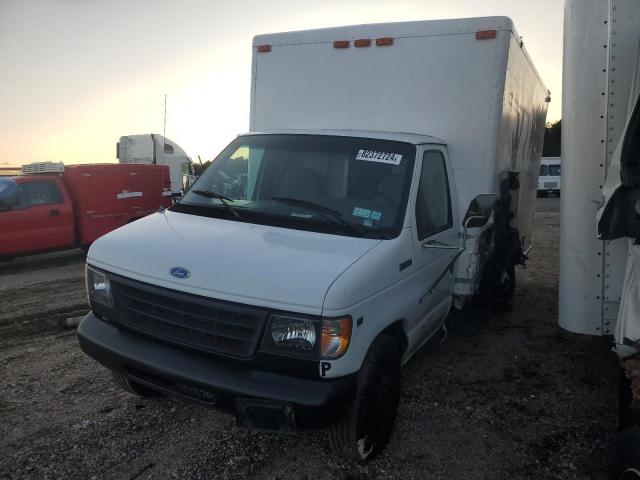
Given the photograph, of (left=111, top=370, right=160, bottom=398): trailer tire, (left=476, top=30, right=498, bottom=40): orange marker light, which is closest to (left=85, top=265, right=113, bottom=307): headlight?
(left=111, top=370, right=160, bottom=398): trailer tire

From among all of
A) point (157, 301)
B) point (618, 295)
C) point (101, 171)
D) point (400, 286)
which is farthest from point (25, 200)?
point (618, 295)

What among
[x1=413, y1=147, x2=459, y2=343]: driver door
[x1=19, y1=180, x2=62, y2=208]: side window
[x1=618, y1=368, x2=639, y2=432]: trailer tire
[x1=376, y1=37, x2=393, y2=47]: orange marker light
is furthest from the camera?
[x1=19, y1=180, x2=62, y2=208]: side window

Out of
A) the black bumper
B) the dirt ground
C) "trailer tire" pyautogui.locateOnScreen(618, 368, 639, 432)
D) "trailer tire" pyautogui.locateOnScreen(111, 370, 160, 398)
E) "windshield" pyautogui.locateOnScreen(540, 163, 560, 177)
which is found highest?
"windshield" pyautogui.locateOnScreen(540, 163, 560, 177)

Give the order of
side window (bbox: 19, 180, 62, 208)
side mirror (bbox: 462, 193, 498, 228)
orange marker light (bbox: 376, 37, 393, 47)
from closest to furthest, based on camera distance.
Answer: side mirror (bbox: 462, 193, 498, 228), orange marker light (bbox: 376, 37, 393, 47), side window (bbox: 19, 180, 62, 208)

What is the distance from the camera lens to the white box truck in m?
2.68

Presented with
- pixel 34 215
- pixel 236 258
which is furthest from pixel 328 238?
pixel 34 215

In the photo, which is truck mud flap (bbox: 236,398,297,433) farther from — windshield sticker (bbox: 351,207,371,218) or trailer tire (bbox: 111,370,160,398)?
windshield sticker (bbox: 351,207,371,218)

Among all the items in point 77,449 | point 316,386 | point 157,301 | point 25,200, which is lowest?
point 77,449

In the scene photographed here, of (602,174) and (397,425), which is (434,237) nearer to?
(602,174)

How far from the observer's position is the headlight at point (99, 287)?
3.21 metres

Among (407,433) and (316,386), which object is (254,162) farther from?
(407,433)

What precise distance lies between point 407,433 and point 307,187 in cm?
190

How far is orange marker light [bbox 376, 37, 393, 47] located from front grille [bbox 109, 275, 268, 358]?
319cm

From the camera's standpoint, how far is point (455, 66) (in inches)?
179
